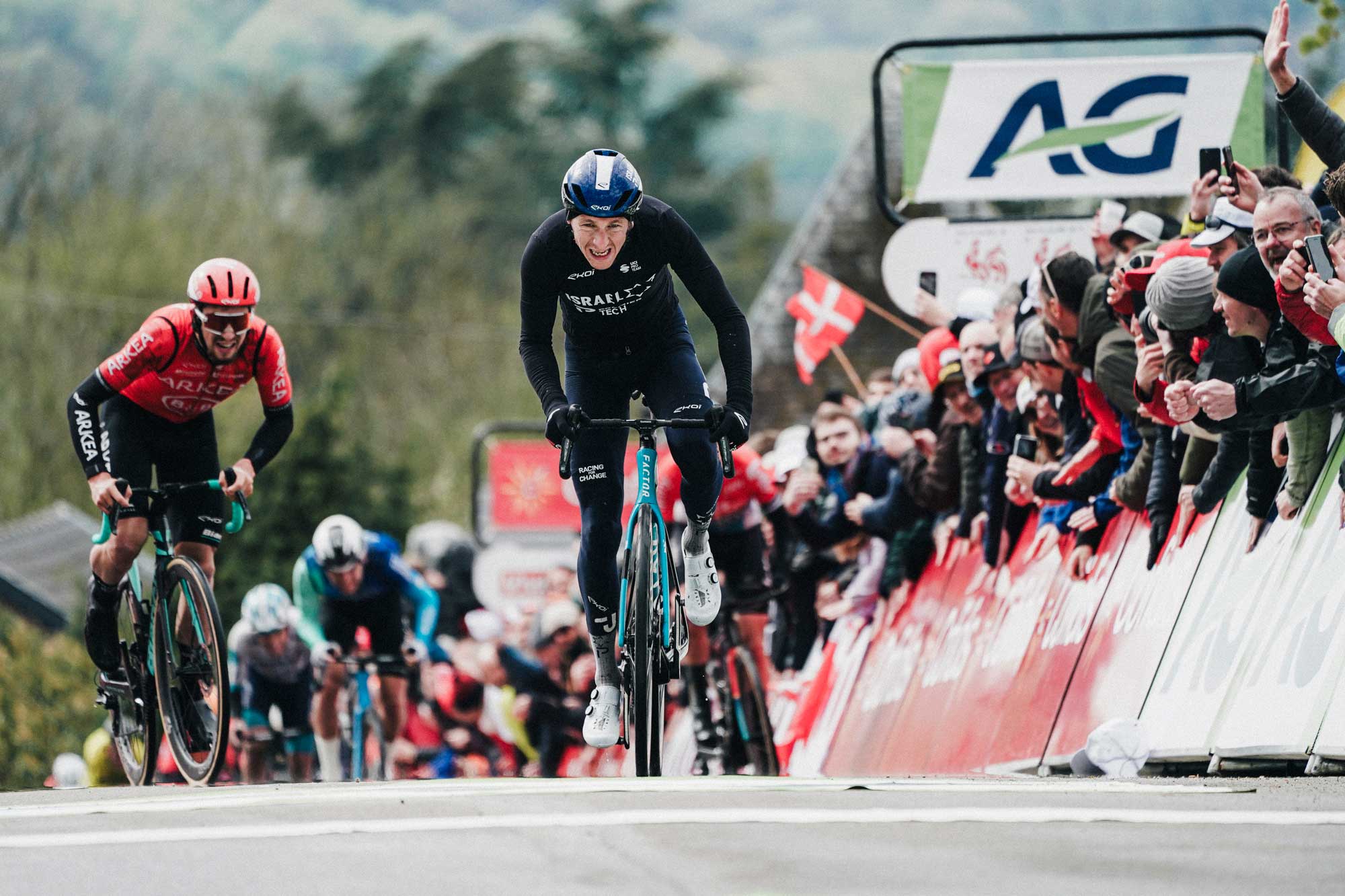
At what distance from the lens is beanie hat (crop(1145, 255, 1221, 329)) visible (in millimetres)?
8211

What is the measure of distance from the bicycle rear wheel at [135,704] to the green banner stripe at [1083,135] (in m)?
6.89

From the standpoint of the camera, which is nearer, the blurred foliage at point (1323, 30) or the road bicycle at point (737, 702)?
the blurred foliage at point (1323, 30)

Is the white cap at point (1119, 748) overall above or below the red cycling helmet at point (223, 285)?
below

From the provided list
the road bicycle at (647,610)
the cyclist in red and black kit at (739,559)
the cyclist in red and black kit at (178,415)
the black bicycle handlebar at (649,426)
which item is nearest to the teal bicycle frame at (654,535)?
the road bicycle at (647,610)

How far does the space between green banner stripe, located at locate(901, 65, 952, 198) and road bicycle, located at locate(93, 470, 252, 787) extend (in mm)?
6155

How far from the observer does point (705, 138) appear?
294 feet

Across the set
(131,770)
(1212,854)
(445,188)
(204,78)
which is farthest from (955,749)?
(204,78)

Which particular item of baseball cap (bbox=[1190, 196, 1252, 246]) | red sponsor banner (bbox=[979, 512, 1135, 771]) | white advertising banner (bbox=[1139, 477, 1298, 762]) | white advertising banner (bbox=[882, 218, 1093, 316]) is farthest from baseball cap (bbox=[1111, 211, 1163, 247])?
white advertising banner (bbox=[882, 218, 1093, 316])

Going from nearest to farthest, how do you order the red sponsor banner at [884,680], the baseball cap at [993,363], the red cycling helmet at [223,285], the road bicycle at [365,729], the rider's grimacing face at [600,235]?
the rider's grimacing face at [600,235]
the red cycling helmet at [223,285]
the baseball cap at [993,363]
the red sponsor banner at [884,680]
the road bicycle at [365,729]

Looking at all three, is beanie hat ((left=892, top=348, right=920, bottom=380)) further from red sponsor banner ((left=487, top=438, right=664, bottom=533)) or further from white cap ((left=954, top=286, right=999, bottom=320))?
red sponsor banner ((left=487, top=438, right=664, bottom=533))

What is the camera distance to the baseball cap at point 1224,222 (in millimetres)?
8273

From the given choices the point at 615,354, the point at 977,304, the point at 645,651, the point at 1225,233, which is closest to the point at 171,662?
the point at 645,651

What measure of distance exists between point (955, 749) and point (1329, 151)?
4.23m

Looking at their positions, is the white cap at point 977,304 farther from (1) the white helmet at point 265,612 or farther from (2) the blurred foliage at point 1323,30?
(1) the white helmet at point 265,612
